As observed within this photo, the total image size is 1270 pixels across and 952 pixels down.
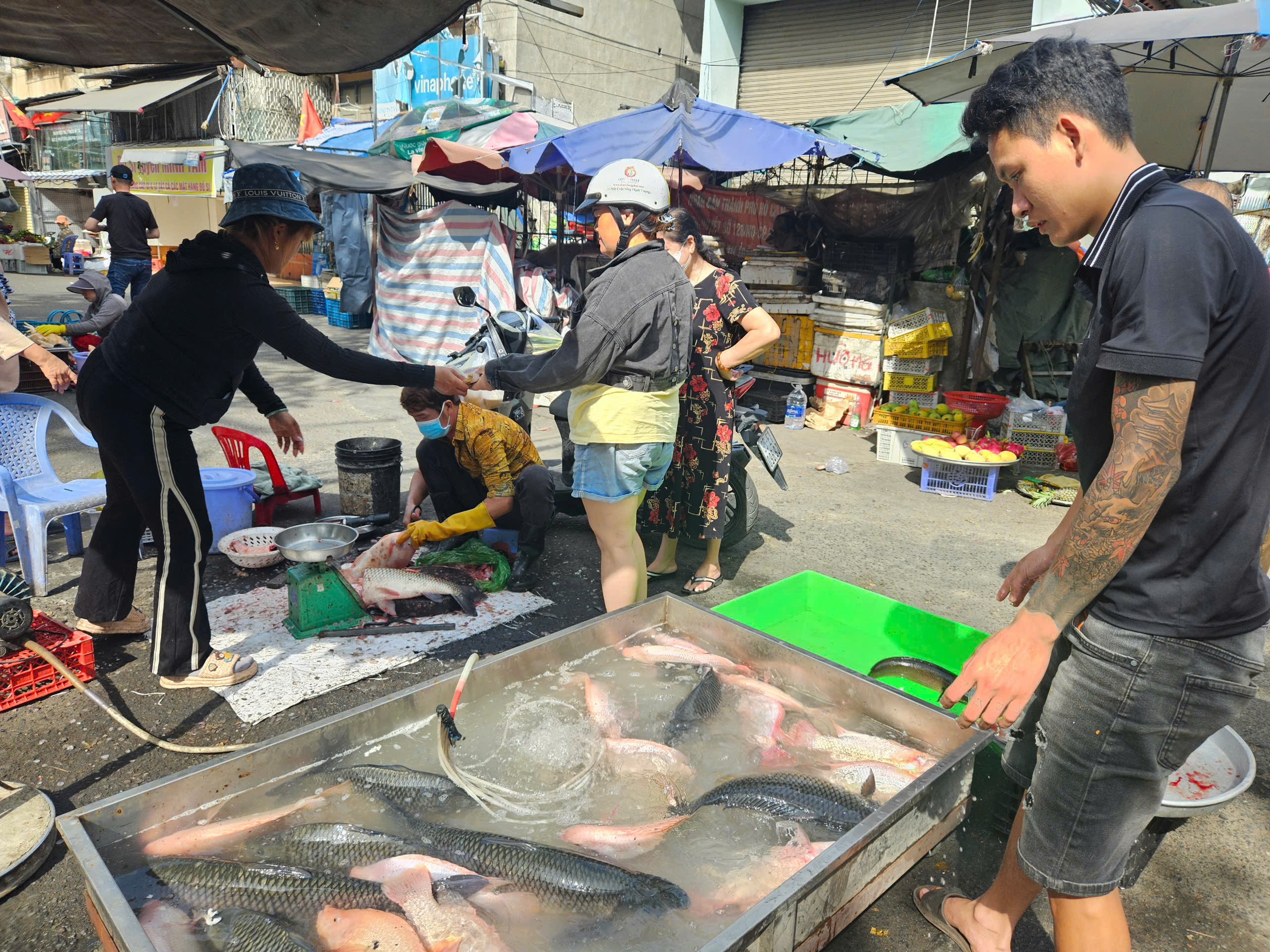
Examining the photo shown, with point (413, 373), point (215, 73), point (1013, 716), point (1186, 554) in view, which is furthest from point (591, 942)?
point (215, 73)

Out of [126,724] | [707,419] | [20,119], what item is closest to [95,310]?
[126,724]

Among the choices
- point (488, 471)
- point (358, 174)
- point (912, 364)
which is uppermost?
point (358, 174)

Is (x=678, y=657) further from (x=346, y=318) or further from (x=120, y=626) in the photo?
(x=346, y=318)

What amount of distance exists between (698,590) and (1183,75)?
5.53 m

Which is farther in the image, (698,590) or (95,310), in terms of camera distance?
(95,310)

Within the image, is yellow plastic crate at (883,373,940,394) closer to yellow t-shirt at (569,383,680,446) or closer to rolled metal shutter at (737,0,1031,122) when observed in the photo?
yellow t-shirt at (569,383,680,446)

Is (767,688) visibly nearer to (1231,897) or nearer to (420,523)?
(1231,897)

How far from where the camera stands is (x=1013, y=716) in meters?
1.66

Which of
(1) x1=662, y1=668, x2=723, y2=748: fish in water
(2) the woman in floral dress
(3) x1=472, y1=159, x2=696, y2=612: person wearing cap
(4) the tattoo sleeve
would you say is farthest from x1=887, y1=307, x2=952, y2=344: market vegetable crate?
(4) the tattoo sleeve

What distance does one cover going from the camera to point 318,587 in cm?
409

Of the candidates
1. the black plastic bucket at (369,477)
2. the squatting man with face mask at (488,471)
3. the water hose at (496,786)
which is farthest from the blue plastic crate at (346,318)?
the water hose at (496,786)

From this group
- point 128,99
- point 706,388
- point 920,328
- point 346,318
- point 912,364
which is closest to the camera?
point 706,388

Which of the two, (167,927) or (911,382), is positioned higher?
(911,382)

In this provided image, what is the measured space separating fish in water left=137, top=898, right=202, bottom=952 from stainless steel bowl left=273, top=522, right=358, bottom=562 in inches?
85.0
